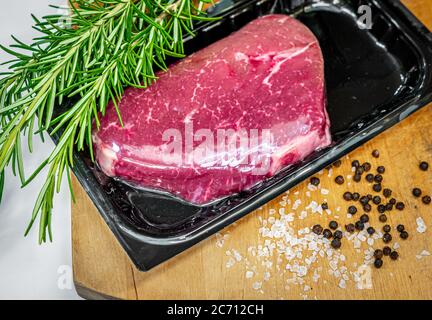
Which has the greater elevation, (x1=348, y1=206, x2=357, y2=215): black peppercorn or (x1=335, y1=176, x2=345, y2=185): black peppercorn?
(x1=335, y1=176, x2=345, y2=185): black peppercorn

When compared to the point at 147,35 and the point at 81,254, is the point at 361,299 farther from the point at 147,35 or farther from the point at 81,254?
the point at 147,35

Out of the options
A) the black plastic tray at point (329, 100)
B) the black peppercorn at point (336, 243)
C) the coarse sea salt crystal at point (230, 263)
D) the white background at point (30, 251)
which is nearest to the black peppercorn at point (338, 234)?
the black peppercorn at point (336, 243)

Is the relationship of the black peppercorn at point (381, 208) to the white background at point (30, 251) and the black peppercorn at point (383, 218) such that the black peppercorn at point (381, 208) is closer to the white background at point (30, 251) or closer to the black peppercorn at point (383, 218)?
the black peppercorn at point (383, 218)

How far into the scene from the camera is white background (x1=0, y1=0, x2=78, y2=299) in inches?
84.4

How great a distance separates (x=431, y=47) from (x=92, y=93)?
3.99ft

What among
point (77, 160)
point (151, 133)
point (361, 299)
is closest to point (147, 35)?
point (151, 133)

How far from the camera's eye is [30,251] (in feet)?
7.24

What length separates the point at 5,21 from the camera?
8.71 ft

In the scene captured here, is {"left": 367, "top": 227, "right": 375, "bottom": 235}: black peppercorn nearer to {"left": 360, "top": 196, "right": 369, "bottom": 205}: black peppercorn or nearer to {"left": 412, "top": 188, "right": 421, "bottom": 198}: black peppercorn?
{"left": 360, "top": 196, "right": 369, "bottom": 205}: black peppercorn

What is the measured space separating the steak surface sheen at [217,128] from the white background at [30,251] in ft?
1.56

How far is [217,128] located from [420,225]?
78cm

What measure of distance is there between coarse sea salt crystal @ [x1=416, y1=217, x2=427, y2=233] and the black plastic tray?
34 cm

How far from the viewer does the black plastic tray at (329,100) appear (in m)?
1.76

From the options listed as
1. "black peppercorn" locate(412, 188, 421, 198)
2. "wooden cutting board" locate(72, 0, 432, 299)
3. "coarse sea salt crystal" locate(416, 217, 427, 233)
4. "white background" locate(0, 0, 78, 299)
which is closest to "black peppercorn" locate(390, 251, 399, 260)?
"wooden cutting board" locate(72, 0, 432, 299)
